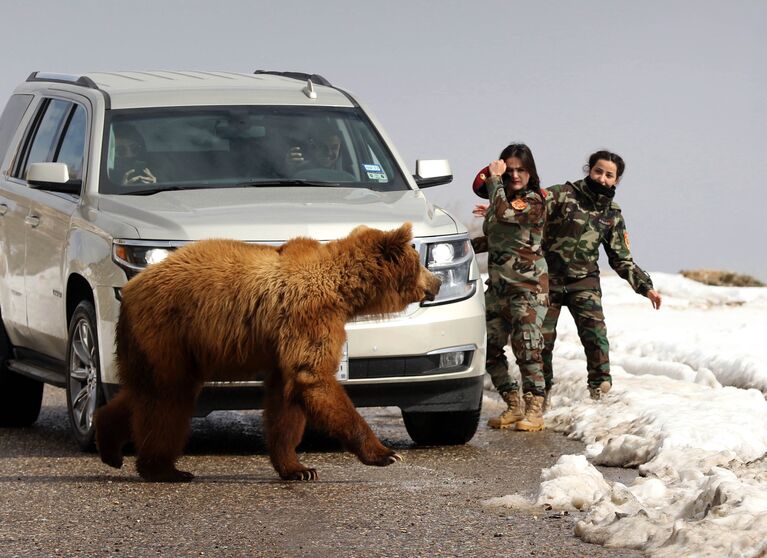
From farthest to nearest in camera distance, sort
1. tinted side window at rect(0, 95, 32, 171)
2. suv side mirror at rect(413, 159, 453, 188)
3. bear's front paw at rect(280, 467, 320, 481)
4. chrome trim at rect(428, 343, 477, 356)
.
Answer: tinted side window at rect(0, 95, 32, 171) → suv side mirror at rect(413, 159, 453, 188) → chrome trim at rect(428, 343, 477, 356) → bear's front paw at rect(280, 467, 320, 481)

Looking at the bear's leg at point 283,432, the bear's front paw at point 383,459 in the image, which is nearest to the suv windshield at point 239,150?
the bear's leg at point 283,432

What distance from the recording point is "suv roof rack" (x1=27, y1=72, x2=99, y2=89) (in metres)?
10.6

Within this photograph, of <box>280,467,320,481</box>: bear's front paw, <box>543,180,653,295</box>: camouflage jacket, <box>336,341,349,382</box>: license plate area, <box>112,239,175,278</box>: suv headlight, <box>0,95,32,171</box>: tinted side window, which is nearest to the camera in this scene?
<box>280,467,320,481</box>: bear's front paw

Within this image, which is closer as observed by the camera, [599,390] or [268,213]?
[268,213]

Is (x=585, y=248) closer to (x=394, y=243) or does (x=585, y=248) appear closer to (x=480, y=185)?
(x=480, y=185)

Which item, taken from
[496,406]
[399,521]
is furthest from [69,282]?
[496,406]

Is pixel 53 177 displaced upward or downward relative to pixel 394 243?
upward

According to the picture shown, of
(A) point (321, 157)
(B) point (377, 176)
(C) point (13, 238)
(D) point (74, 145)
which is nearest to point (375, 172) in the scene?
(B) point (377, 176)

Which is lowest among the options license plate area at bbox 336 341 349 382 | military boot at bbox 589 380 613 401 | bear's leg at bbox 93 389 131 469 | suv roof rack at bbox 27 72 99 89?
military boot at bbox 589 380 613 401

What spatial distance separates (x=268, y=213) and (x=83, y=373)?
1.52 m

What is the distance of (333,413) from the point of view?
24.8 ft

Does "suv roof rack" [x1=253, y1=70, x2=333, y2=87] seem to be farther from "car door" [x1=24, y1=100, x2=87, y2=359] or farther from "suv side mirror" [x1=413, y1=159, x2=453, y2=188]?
"car door" [x1=24, y1=100, x2=87, y2=359]

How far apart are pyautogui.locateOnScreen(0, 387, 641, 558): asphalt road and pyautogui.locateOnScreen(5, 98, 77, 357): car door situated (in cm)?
84

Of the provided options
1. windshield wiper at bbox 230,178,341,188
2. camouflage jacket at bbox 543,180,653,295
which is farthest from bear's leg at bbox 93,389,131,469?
camouflage jacket at bbox 543,180,653,295
